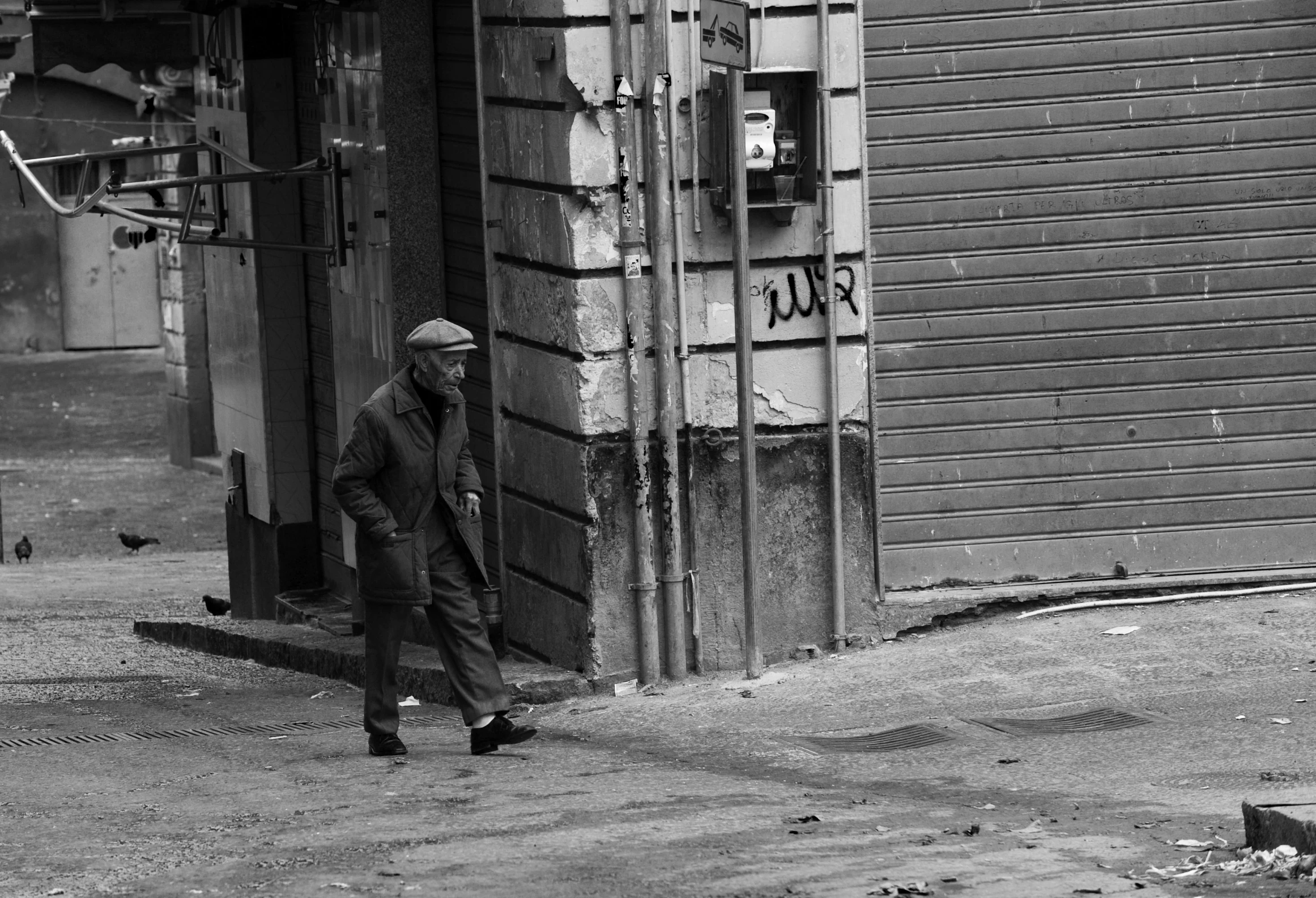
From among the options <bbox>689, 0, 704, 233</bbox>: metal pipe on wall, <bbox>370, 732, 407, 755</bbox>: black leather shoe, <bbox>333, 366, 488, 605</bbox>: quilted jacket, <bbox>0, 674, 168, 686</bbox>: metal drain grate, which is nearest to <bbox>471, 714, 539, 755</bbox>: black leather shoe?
<bbox>370, 732, 407, 755</bbox>: black leather shoe

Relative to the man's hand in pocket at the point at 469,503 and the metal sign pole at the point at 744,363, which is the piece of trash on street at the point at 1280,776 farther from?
the man's hand in pocket at the point at 469,503

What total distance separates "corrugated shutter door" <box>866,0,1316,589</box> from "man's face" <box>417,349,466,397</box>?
2201mm

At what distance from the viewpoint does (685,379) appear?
848 cm

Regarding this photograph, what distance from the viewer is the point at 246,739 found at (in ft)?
27.6

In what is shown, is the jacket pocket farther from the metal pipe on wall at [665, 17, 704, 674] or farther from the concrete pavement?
the metal pipe on wall at [665, 17, 704, 674]

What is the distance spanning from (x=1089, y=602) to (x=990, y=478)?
716mm

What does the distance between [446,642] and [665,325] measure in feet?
5.63

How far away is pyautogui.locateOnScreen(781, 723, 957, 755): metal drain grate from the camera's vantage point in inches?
288

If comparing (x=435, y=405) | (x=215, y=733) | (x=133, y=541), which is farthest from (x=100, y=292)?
(x=435, y=405)

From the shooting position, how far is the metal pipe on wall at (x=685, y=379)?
8391 millimetres

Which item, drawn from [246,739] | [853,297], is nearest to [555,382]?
[853,297]

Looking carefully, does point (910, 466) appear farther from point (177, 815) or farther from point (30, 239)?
point (30, 239)

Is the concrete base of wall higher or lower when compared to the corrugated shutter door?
lower

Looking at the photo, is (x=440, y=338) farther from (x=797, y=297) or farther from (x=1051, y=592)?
(x=1051, y=592)
